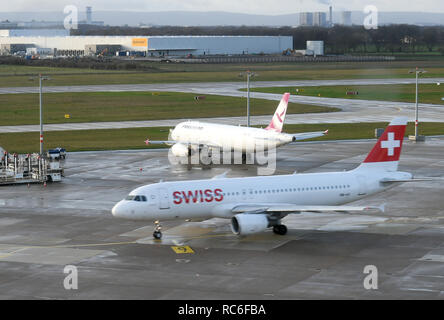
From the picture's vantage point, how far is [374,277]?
41.6 m

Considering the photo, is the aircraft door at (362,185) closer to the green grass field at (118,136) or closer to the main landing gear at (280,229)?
the main landing gear at (280,229)

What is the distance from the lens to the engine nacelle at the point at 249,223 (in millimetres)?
48375

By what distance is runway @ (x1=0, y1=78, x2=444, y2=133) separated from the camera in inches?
4624

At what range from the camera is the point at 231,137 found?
83125 millimetres

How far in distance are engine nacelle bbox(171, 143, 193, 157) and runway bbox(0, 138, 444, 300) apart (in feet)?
52.5

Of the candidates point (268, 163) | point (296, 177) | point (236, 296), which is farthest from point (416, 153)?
point (236, 296)

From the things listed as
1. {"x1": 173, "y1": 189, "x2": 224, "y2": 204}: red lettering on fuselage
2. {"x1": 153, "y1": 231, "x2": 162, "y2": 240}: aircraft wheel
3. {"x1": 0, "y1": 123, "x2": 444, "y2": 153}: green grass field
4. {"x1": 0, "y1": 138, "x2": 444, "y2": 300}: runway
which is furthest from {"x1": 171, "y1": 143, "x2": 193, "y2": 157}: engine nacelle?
{"x1": 173, "y1": 189, "x2": 224, "y2": 204}: red lettering on fuselage

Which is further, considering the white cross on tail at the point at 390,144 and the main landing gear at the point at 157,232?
the white cross on tail at the point at 390,144

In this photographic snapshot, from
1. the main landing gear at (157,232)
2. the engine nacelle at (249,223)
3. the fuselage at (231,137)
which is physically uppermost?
the fuselage at (231,137)

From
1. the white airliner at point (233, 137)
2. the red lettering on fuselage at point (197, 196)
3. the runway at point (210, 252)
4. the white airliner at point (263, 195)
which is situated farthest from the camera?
the white airliner at point (233, 137)

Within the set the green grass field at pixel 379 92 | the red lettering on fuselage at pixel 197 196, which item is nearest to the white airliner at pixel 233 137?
the red lettering on fuselage at pixel 197 196

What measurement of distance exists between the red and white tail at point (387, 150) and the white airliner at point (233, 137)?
24234 mm

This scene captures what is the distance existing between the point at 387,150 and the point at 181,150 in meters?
36.6

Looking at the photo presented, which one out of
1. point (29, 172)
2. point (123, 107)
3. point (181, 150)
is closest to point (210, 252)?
point (29, 172)
